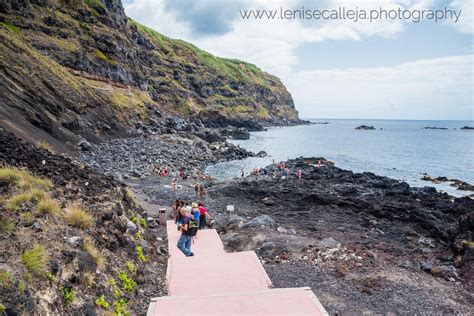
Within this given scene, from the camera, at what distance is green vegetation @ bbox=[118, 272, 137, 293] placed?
9438mm

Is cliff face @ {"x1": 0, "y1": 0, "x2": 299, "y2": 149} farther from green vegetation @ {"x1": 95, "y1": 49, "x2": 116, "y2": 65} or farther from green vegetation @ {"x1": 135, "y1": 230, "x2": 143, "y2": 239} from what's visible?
green vegetation @ {"x1": 135, "y1": 230, "x2": 143, "y2": 239}

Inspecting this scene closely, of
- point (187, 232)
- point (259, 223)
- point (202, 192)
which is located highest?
point (187, 232)

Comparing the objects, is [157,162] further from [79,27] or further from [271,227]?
[79,27]

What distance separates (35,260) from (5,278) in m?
0.95

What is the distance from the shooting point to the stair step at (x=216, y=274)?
9.88 meters

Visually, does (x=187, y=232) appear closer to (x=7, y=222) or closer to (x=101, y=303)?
(x=101, y=303)

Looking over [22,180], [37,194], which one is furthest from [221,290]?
[22,180]

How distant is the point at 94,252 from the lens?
9211 millimetres

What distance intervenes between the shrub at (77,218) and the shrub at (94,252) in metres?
0.59

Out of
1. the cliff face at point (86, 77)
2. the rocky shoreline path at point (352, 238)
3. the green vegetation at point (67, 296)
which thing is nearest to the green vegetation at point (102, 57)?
the cliff face at point (86, 77)

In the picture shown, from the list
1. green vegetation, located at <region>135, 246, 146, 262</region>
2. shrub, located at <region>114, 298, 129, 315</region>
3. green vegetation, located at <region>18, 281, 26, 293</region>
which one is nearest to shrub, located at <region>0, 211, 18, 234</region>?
green vegetation, located at <region>18, 281, 26, 293</region>

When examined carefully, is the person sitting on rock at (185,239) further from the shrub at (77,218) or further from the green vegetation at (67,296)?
the green vegetation at (67,296)

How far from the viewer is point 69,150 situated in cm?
3506

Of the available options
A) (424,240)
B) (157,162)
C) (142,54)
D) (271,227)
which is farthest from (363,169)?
(142,54)
